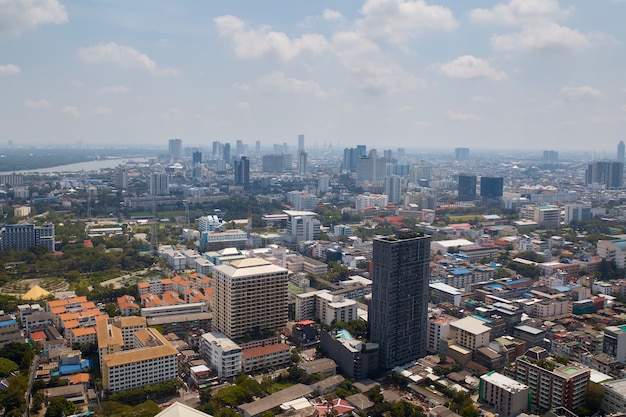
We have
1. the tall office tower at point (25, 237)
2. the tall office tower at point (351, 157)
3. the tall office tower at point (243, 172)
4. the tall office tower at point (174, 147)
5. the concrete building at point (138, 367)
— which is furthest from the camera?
the tall office tower at point (174, 147)

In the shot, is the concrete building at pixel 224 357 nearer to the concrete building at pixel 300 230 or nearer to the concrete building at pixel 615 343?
the concrete building at pixel 615 343

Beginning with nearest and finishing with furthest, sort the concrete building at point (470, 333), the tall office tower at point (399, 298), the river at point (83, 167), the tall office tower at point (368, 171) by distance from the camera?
the tall office tower at point (399, 298)
the concrete building at point (470, 333)
the tall office tower at point (368, 171)
the river at point (83, 167)

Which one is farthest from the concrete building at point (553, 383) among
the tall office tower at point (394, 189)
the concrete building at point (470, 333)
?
the tall office tower at point (394, 189)

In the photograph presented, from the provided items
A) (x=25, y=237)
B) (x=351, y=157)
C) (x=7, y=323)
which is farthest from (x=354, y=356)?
(x=351, y=157)

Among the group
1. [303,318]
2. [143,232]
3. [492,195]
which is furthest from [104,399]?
[492,195]

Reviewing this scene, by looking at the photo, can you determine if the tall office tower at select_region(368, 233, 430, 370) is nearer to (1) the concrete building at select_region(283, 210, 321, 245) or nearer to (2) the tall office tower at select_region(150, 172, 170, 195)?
(1) the concrete building at select_region(283, 210, 321, 245)

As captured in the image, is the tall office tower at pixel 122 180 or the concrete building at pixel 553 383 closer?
the concrete building at pixel 553 383
